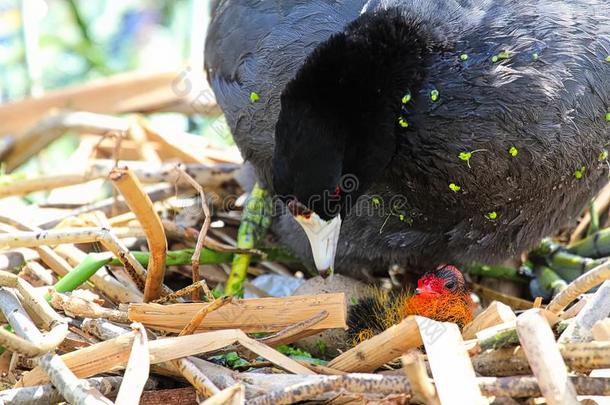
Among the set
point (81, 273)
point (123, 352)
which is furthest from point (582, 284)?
point (81, 273)

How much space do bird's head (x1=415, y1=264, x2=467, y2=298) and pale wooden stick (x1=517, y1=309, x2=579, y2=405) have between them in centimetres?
88

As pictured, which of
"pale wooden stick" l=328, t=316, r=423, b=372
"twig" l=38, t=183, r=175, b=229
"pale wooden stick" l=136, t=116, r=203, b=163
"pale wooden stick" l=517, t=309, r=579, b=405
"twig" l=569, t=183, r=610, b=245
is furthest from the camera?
"pale wooden stick" l=136, t=116, r=203, b=163

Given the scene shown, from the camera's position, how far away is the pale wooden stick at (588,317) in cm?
256

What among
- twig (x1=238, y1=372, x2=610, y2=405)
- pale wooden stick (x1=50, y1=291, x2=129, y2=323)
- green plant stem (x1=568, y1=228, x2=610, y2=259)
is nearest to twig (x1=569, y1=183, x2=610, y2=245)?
green plant stem (x1=568, y1=228, x2=610, y2=259)

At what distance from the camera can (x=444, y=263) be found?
3781 mm

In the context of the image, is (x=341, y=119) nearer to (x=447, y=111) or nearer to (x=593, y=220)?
(x=447, y=111)

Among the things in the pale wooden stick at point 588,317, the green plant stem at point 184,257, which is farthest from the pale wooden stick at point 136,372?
the pale wooden stick at point 588,317

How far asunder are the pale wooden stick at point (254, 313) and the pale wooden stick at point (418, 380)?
1.77ft

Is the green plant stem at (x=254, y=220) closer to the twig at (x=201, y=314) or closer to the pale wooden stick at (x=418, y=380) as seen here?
the twig at (x=201, y=314)

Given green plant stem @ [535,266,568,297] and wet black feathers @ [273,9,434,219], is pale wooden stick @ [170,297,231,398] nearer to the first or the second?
wet black feathers @ [273,9,434,219]

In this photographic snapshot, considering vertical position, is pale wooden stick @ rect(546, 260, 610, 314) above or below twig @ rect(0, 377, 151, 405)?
above

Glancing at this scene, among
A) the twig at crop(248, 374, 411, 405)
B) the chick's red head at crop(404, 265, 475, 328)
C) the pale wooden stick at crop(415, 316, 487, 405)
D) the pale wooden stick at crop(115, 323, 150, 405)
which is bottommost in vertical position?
the chick's red head at crop(404, 265, 475, 328)

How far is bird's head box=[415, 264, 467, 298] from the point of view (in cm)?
335

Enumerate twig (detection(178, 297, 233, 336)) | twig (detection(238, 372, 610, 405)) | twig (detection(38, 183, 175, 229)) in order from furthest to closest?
1. twig (detection(38, 183, 175, 229))
2. twig (detection(178, 297, 233, 336))
3. twig (detection(238, 372, 610, 405))
